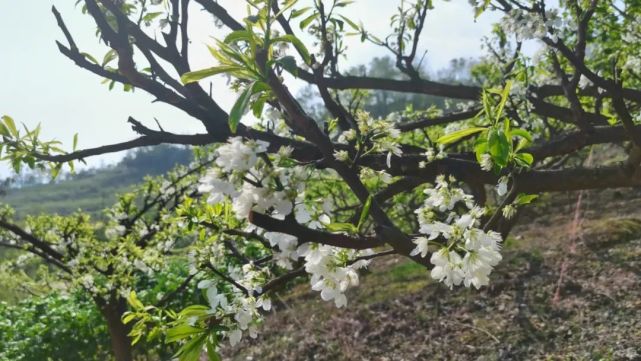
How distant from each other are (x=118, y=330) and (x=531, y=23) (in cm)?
448

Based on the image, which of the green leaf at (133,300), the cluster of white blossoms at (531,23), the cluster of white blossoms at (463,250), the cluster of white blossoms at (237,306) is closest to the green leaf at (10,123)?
the green leaf at (133,300)

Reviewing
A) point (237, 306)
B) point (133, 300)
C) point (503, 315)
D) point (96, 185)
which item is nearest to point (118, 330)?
point (133, 300)

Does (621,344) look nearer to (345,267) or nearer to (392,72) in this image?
(345,267)

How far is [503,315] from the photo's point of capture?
16.9ft

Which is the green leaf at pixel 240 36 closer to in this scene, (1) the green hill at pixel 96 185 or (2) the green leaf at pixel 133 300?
(2) the green leaf at pixel 133 300

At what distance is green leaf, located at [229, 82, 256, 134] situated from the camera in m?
0.99

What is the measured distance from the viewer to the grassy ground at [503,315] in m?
4.44

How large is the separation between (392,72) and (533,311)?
3243 inches

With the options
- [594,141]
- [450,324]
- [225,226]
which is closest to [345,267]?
[225,226]

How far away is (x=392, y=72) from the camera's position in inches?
3337

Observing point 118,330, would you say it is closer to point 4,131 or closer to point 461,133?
point 4,131

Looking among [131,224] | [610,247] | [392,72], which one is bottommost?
[610,247]

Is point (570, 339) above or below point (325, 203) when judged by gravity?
below

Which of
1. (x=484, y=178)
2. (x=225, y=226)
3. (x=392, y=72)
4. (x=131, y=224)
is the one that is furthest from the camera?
(x=392, y=72)
